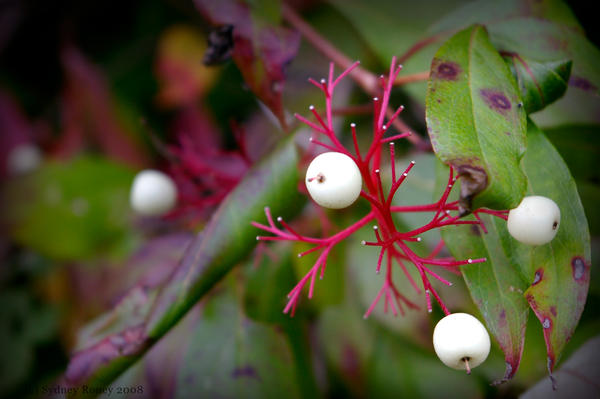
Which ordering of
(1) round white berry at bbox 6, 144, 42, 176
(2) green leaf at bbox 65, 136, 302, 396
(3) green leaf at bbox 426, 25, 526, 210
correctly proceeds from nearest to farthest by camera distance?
(3) green leaf at bbox 426, 25, 526, 210, (2) green leaf at bbox 65, 136, 302, 396, (1) round white berry at bbox 6, 144, 42, 176

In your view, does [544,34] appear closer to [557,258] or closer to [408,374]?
[557,258]

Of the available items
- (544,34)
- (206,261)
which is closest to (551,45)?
(544,34)

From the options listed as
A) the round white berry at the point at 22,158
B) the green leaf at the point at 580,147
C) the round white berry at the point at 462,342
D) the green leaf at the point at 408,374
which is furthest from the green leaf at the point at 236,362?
the round white berry at the point at 22,158

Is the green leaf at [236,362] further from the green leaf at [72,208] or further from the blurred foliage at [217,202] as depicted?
the green leaf at [72,208]

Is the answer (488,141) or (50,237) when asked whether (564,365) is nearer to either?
(488,141)

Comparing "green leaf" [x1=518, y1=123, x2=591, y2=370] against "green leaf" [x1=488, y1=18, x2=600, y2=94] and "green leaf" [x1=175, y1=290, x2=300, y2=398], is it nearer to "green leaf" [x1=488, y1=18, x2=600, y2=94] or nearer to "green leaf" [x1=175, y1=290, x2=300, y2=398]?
"green leaf" [x1=488, y1=18, x2=600, y2=94]

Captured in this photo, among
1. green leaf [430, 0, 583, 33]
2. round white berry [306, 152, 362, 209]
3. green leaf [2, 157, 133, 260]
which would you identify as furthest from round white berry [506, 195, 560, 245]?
green leaf [2, 157, 133, 260]
